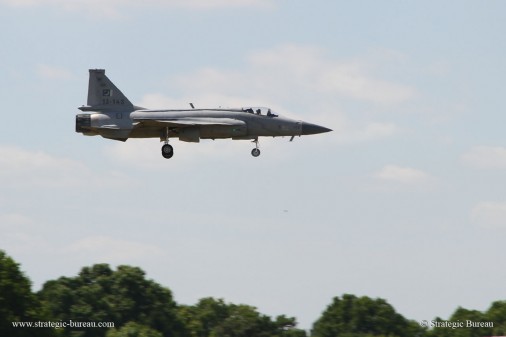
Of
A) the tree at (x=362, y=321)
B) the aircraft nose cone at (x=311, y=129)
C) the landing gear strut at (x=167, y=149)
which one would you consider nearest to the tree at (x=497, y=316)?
the tree at (x=362, y=321)

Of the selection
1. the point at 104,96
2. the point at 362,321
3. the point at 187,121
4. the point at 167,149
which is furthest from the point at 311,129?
the point at 362,321

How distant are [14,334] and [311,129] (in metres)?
18.7

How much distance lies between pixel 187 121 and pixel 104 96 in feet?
16.6

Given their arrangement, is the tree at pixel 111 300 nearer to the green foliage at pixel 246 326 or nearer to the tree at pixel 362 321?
the green foliage at pixel 246 326

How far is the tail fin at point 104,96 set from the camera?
54809mm

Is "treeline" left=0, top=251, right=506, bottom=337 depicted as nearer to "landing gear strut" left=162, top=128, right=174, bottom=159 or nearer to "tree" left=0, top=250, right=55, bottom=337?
"tree" left=0, top=250, right=55, bottom=337

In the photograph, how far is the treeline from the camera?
80.9 m

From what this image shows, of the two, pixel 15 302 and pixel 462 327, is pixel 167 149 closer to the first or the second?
pixel 15 302

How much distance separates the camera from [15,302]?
55.8 metres

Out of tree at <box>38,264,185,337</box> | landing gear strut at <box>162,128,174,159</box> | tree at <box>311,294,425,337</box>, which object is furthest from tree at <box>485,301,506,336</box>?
landing gear strut at <box>162,128,174,159</box>

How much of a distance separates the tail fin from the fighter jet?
63 mm

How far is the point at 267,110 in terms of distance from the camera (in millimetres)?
54219

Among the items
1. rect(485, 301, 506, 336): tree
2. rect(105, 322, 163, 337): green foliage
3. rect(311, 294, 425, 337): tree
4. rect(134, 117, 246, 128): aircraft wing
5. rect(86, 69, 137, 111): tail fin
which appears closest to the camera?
rect(134, 117, 246, 128): aircraft wing

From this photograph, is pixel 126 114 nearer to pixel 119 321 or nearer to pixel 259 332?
pixel 119 321
